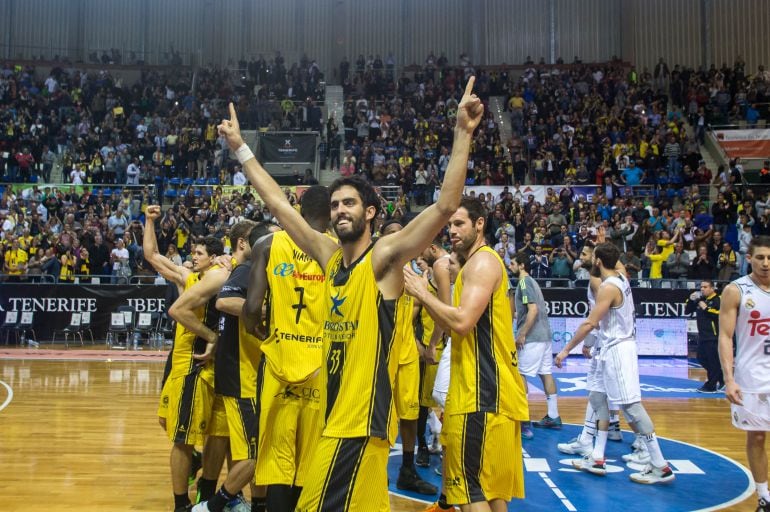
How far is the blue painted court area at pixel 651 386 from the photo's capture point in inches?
460

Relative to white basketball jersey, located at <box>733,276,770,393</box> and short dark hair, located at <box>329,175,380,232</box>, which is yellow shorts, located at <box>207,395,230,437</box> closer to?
short dark hair, located at <box>329,175,380,232</box>

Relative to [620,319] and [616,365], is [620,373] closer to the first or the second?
[616,365]

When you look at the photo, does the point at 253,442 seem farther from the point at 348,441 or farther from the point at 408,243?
the point at 408,243

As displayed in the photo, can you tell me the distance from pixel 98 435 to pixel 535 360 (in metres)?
5.33

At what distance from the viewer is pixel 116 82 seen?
31453 mm

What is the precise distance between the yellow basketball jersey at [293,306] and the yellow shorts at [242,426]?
843mm

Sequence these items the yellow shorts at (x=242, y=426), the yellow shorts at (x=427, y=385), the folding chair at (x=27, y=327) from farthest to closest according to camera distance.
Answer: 1. the folding chair at (x=27, y=327)
2. the yellow shorts at (x=427, y=385)
3. the yellow shorts at (x=242, y=426)

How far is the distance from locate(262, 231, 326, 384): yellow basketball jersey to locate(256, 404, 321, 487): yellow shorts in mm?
283

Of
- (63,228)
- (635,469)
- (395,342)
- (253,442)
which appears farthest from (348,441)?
(63,228)

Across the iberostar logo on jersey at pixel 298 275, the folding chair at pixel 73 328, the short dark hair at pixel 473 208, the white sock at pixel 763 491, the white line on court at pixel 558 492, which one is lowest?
the white line on court at pixel 558 492

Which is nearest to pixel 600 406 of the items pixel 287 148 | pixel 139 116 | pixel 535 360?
pixel 535 360

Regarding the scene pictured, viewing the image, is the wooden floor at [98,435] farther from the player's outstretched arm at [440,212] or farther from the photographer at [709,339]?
the player's outstretched arm at [440,212]

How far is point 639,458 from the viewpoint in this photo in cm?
744

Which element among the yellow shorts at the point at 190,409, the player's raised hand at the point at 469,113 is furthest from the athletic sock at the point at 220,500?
the player's raised hand at the point at 469,113
